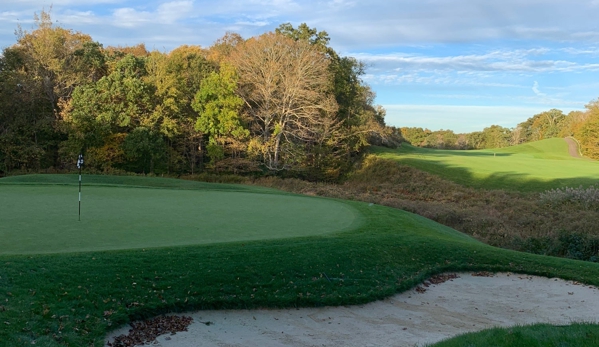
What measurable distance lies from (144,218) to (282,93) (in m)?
27.0

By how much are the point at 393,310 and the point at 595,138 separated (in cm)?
6246

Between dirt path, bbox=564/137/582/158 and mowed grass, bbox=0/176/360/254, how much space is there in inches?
2379

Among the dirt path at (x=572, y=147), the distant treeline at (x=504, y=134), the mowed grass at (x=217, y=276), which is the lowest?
the mowed grass at (x=217, y=276)

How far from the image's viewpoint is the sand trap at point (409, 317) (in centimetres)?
656

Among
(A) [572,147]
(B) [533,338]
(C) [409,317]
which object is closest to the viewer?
(B) [533,338]

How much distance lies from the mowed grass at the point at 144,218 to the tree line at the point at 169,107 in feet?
52.4

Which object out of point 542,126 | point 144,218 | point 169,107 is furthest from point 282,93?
point 542,126

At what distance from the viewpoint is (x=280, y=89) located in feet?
124

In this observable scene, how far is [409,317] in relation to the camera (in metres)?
7.79

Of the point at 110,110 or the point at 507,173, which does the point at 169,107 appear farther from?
the point at 507,173

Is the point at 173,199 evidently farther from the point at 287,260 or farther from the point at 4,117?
the point at 4,117

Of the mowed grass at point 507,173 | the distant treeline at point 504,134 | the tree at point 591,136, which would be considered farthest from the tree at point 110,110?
the distant treeline at point 504,134

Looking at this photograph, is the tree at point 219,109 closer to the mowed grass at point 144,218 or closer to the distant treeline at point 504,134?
the mowed grass at point 144,218

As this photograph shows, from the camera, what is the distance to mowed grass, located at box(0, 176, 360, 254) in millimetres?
9172
